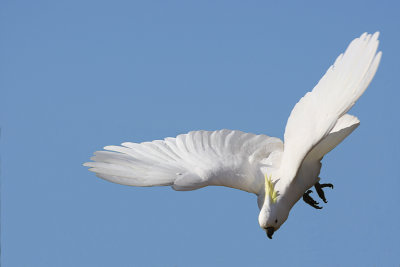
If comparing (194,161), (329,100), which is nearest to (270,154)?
(194,161)

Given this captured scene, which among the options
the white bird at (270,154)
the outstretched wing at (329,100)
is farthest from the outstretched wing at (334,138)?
the outstretched wing at (329,100)

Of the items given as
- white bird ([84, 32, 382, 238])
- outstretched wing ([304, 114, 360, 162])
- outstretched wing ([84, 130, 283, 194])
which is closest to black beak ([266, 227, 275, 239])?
white bird ([84, 32, 382, 238])

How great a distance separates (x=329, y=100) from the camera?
761 centimetres

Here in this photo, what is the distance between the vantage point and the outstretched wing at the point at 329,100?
7.22 meters

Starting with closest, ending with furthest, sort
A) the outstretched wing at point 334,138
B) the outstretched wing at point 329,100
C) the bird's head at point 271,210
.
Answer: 1. the outstretched wing at point 329,100
2. the bird's head at point 271,210
3. the outstretched wing at point 334,138

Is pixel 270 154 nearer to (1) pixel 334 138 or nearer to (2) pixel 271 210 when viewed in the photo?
(1) pixel 334 138

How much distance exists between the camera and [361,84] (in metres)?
7.16

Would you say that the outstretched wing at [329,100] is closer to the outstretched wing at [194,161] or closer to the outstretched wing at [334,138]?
the outstretched wing at [334,138]

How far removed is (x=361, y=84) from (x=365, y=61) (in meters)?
0.25

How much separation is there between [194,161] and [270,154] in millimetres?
918

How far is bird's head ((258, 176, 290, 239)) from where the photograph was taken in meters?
7.88

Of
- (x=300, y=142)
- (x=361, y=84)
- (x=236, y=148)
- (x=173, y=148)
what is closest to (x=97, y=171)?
(x=173, y=148)

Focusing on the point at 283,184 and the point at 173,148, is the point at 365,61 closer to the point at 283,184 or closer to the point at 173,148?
the point at 283,184

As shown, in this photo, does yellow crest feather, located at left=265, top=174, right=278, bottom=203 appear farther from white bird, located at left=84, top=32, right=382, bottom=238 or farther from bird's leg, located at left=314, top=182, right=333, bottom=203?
bird's leg, located at left=314, top=182, right=333, bottom=203
